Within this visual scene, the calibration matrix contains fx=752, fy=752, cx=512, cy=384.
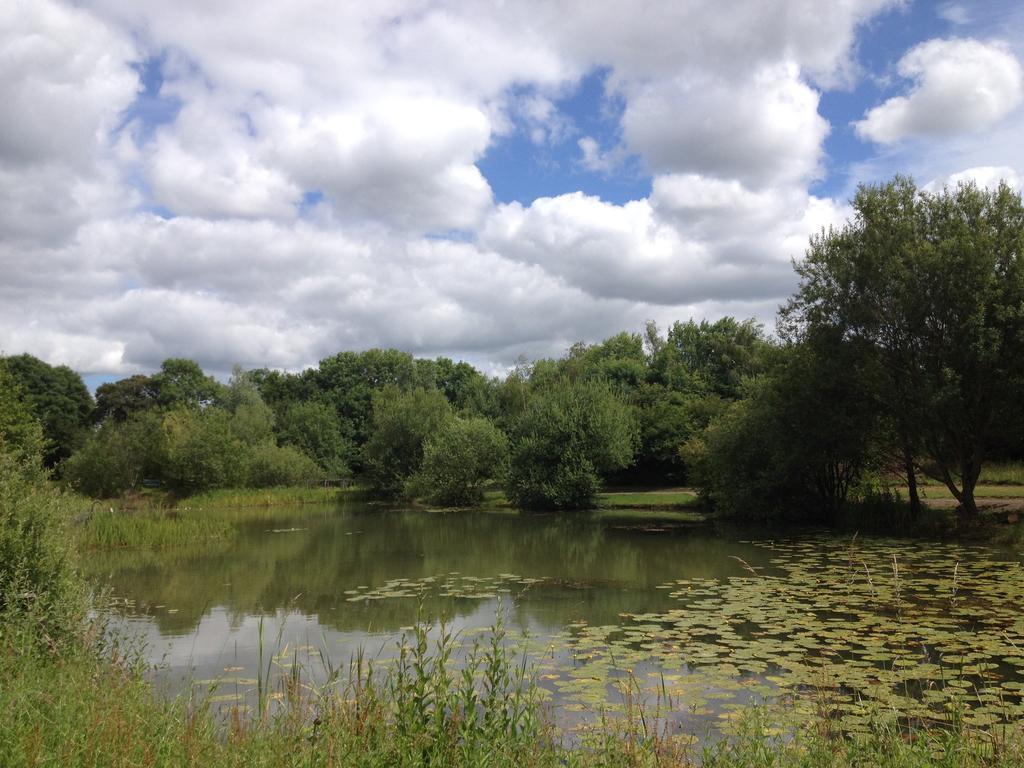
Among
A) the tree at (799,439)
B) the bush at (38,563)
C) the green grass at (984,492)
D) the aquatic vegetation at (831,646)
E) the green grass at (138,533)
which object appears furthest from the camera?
the green grass at (984,492)

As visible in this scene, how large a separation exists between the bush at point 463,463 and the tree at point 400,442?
217 inches

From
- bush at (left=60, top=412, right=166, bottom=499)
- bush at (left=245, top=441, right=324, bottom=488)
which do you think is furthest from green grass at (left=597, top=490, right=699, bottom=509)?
bush at (left=60, top=412, right=166, bottom=499)

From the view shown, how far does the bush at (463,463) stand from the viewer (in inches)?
1734

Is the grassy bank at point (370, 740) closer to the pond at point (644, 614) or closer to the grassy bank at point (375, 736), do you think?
the grassy bank at point (375, 736)

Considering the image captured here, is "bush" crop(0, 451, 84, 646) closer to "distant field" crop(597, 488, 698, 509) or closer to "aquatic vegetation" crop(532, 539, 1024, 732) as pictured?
"aquatic vegetation" crop(532, 539, 1024, 732)

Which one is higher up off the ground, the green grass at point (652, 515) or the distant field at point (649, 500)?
the distant field at point (649, 500)

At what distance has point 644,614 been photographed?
41.7 feet

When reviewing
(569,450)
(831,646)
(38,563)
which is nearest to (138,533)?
(38,563)

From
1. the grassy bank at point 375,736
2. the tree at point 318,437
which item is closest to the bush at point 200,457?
Result: the tree at point 318,437

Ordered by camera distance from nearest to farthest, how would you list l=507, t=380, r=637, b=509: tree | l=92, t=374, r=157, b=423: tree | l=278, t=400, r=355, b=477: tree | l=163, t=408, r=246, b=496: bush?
l=507, t=380, r=637, b=509: tree → l=163, t=408, r=246, b=496: bush → l=278, t=400, r=355, b=477: tree → l=92, t=374, r=157, b=423: tree

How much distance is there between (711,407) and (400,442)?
22.4 meters

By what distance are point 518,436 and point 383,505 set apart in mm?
10249

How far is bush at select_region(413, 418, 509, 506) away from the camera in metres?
44.0

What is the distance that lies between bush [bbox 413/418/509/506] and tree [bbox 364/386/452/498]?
552 cm
